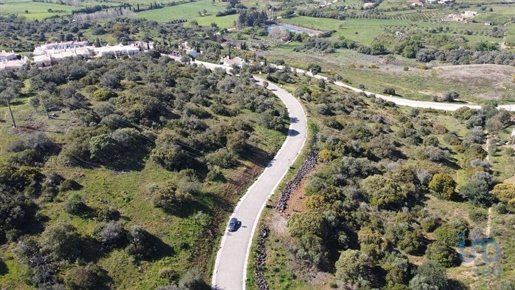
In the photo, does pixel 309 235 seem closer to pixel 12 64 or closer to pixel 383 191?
pixel 383 191

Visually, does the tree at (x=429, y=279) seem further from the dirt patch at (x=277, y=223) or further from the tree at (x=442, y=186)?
the tree at (x=442, y=186)

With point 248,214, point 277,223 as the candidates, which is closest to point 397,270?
point 277,223

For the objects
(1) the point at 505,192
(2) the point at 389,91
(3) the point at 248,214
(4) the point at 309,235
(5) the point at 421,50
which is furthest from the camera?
(5) the point at 421,50

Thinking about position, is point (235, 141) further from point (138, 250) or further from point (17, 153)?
point (17, 153)

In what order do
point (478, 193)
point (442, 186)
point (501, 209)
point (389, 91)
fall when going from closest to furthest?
point (501, 209)
point (478, 193)
point (442, 186)
point (389, 91)

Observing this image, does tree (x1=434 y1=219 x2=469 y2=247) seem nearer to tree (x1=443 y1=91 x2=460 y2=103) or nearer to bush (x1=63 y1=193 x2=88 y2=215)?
bush (x1=63 y1=193 x2=88 y2=215)

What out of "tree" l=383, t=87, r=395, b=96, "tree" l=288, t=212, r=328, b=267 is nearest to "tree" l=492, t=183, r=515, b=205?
"tree" l=288, t=212, r=328, b=267

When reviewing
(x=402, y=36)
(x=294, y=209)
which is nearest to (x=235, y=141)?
(x=294, y=209)
